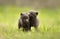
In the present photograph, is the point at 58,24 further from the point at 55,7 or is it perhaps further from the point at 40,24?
the point at 55,7

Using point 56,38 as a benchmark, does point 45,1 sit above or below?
above

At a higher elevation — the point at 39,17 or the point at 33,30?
the point at 39,17

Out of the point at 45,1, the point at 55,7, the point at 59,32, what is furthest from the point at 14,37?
the point at 45,1

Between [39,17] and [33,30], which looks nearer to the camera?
[33,30]

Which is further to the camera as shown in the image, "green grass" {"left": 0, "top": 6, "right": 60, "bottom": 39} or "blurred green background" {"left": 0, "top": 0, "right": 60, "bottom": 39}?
"blurred green background" {"left": 0, "top": 0, "right": 60, "bottom": 39}

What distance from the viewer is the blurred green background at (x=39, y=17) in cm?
543

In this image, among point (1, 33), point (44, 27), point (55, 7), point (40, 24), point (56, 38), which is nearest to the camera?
point (56, 38)

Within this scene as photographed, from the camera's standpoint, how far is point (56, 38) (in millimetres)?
5203

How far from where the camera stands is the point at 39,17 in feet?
24.7

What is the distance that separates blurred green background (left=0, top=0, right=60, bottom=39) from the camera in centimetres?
543

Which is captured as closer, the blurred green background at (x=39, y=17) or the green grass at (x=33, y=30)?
the green grass at (x=33, y=30)

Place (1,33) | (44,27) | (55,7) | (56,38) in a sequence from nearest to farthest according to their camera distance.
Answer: (56,38)
(1,33)
(44,27)
(55,7)

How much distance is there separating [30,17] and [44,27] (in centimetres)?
49

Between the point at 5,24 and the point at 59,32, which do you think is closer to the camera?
the point at 59,32
